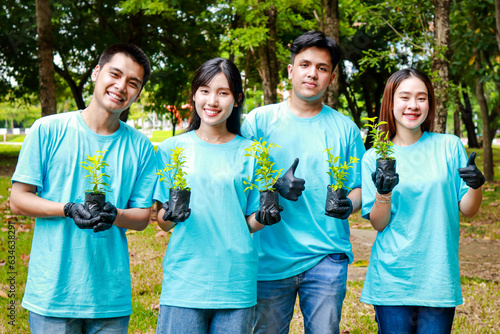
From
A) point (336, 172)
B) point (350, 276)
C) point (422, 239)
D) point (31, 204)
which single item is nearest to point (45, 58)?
point (350, 276)

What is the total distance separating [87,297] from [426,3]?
33.7 ft

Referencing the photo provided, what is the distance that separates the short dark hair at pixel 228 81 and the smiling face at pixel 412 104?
1.01 meters

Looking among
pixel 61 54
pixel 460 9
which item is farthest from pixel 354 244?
pixel 61 54

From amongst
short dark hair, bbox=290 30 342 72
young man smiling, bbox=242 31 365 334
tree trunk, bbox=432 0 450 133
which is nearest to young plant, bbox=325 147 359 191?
young man smiling, bbox=242 31 365 334

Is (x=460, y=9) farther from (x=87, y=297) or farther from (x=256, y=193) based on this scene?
(x=87, y=297)

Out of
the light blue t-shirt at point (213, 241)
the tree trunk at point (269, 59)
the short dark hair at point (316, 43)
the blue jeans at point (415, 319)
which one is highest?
the tree trunk at point (269, 59)

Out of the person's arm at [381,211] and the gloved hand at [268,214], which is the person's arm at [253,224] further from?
the person's arm at [381,211]

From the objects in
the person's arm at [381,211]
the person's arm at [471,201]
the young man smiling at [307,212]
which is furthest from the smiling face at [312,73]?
the person's arm at [471,201]

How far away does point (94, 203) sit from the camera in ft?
8.82

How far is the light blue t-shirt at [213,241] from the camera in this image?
2914 millimetres

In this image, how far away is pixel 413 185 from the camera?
318 centimetres

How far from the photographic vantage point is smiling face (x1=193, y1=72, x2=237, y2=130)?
3.16 metres

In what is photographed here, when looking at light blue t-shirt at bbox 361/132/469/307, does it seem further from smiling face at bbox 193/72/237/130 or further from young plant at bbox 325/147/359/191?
smiling face at bbox 193/72/237/130

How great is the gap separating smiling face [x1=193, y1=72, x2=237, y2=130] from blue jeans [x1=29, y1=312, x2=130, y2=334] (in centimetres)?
125
